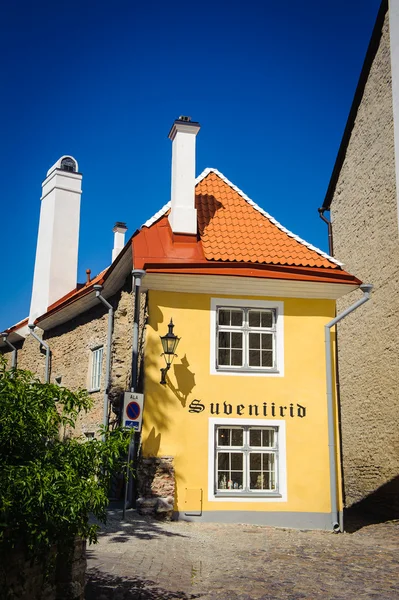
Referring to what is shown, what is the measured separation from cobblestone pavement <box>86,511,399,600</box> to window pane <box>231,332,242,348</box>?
352cm

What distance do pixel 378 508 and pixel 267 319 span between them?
21.4 feet

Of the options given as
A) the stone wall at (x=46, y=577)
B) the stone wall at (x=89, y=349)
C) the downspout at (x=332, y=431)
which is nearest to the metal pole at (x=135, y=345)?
the stone wall at (x=89, y=349)

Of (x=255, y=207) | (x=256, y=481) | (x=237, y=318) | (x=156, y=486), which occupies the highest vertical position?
(x=255, y=207)

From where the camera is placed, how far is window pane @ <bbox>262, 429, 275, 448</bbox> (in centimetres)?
1315

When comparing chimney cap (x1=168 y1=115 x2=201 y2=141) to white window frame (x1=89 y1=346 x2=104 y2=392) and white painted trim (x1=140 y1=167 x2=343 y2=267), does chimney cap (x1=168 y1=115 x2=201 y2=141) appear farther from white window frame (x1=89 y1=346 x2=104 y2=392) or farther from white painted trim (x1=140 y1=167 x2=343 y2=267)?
white window frame (x1=89 y1=346 x2=104 y2=392)

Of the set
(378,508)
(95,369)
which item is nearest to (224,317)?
(95,369)

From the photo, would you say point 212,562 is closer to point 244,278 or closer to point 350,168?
point 244,278

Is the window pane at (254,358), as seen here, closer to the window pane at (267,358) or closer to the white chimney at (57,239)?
the window pane at (267,358)

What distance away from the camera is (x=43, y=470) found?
495 cm

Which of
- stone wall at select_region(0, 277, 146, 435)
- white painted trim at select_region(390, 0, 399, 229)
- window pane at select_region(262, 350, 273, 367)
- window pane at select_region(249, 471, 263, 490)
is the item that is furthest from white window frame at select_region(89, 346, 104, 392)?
white painted trim at select_region(390, 0, 399, 229)

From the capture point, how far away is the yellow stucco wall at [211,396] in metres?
12.7

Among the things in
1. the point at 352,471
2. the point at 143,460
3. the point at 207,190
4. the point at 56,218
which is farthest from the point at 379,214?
the point at 56,218

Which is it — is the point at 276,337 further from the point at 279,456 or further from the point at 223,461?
the point at 223,461

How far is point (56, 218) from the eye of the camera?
22734 mm
